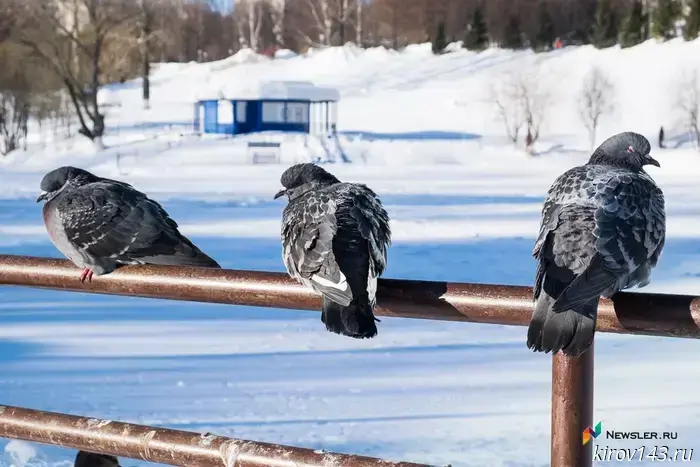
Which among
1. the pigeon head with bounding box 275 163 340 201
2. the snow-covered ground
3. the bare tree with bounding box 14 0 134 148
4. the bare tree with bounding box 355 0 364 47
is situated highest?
the bare tree with bounding box 355 0 364 47

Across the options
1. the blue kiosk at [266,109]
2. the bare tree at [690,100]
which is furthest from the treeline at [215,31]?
the bare tree at [690,100]

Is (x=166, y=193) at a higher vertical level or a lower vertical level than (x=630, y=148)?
lower

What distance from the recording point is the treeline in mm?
33000

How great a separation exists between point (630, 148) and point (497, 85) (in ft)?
124

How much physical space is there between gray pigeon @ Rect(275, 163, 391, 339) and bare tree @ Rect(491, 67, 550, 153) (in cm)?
2995

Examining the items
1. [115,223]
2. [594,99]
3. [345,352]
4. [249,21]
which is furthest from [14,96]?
[249,21]

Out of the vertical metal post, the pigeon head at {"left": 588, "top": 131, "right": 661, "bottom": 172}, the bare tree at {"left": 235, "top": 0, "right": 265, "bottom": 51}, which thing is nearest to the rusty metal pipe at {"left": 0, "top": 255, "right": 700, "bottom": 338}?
the vertical metal post

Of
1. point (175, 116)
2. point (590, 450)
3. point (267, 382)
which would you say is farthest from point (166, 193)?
point (175, 116)

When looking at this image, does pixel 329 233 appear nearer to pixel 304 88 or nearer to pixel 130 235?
pixel 130 235

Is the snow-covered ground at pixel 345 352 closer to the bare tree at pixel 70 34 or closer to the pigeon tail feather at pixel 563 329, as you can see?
the pigeon tail feather at pixel 563 329

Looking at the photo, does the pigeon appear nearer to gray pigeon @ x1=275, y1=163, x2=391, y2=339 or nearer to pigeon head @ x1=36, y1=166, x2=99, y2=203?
gray pigeon @ x1=275, y1=163, x2=391, y2=339

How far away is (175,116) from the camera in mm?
39938

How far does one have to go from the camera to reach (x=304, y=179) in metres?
2.85

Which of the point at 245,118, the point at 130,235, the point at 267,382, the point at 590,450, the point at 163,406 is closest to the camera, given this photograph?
the point at 590,450
